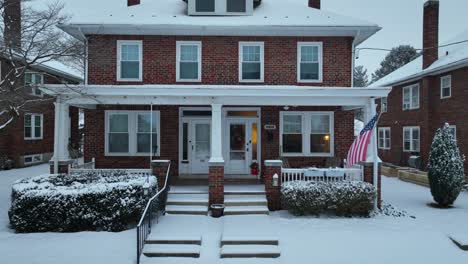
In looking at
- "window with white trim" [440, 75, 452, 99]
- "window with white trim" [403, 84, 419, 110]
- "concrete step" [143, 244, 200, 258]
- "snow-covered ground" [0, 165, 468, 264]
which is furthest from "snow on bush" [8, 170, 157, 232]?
"window with white trim" [403, 84, 419, 110]

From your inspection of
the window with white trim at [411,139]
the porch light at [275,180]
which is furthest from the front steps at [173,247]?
the window with white trim at [411,139]

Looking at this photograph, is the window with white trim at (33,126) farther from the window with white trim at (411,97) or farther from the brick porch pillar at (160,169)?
the window with white trim at (411,97)

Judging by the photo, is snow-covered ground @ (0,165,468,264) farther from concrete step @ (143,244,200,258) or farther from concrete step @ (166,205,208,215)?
concrete step @ (166,205,208,215)

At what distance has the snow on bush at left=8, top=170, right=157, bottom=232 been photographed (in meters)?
9.57

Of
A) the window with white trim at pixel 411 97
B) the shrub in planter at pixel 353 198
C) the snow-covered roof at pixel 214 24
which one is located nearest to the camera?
the shrub in planter at pixel 353 198

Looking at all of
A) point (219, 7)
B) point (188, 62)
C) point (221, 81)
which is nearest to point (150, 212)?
point (221, 81)

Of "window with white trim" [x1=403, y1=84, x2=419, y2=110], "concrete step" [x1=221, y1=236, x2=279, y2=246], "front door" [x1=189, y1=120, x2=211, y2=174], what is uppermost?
"window with white trim" [x1=403, y1=84, x2=419, y2=110]

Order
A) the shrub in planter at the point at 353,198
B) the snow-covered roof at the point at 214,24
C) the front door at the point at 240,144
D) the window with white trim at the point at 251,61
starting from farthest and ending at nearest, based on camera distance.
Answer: the front door at the point at 240,144, the window with white trim at the point at 251,61, the snow-covered roof at the point at 214,24, the shrub in planter at the point at 353,198

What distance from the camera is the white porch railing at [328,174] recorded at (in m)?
11.8

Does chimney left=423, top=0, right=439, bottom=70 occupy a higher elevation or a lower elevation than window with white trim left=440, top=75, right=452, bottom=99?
higher

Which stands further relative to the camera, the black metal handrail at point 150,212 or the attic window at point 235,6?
the attic window at point 235,6

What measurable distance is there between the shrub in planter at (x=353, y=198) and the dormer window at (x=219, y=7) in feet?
27.4

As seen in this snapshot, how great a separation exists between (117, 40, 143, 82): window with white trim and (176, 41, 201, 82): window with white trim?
1451 millimetres

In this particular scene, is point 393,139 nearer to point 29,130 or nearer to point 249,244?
point 249,244
